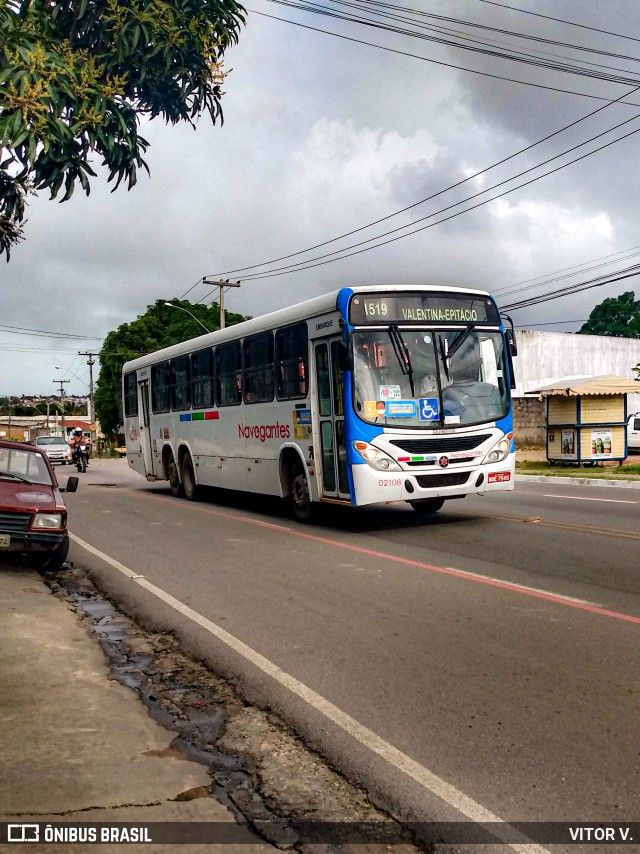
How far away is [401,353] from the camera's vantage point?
12055 mm

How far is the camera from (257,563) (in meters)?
10.1

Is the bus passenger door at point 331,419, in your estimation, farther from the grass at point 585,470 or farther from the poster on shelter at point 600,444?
the poster on shelter at point 600,444

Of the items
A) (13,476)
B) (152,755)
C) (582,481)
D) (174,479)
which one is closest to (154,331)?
(174,479)

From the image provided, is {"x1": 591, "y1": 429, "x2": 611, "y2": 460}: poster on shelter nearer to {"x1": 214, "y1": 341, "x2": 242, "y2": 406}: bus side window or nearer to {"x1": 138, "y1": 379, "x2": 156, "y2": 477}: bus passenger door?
{"x1": 138, "y1": 379, "x2": 156, "y2": 477}: bus passenger door

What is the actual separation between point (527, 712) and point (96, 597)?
5379mm

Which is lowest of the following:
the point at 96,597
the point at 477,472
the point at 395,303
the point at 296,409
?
the point at 96,597

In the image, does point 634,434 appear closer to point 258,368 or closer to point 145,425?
point 145,425

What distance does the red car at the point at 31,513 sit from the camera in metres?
9.62

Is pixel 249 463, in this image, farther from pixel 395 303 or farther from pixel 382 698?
pixel 382 698

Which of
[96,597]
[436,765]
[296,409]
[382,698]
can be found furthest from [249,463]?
[436,765]

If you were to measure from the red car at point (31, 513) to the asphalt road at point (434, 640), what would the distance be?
2.13 ft

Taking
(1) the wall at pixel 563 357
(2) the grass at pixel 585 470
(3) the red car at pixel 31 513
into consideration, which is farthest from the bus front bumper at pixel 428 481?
(1) the wall at pixel 563 357

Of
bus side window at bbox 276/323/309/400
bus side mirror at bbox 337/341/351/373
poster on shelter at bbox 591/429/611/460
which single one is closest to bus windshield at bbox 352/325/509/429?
bus side mirror at bbox 337/341/351/373

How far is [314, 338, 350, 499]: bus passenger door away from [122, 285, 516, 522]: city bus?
2cm
